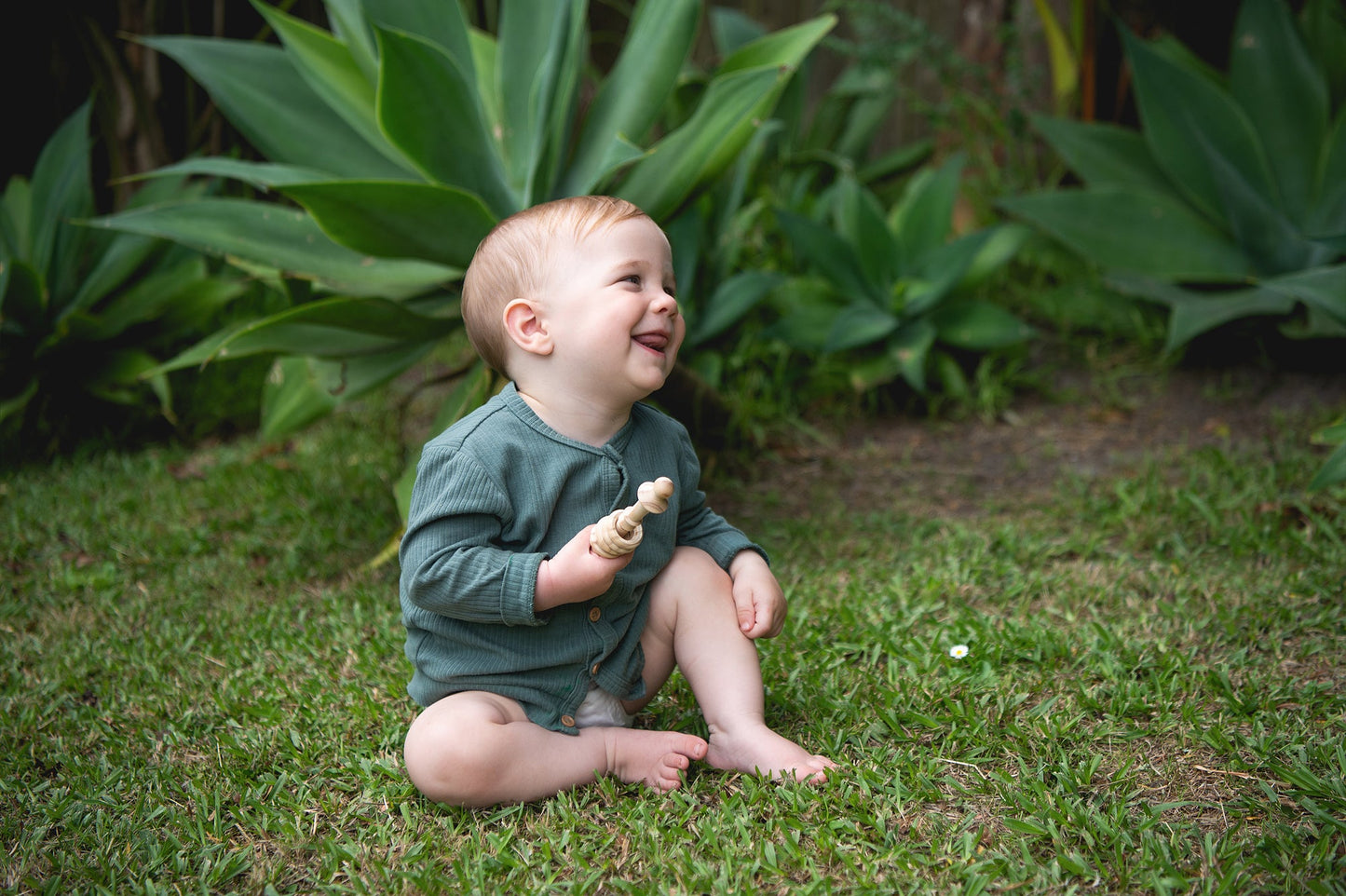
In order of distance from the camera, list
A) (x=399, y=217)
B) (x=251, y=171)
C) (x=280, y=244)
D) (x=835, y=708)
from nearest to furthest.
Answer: (x=835, y=708) < (x=399, y=217) < (x=251, y=171) < (x=280, y=244)

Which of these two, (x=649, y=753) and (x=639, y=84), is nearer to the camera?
(x=649, y=753)

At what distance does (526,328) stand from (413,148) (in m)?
0.80

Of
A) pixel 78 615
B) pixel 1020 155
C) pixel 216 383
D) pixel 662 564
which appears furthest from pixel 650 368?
pixel 1020 155

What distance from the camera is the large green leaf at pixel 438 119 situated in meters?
1.99

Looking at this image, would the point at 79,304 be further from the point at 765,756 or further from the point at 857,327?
the point at 765,756

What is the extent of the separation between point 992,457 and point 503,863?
219 centimetres

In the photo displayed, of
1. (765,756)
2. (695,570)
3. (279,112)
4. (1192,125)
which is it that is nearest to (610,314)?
(695,570)

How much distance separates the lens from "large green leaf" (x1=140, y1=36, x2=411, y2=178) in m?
2.43

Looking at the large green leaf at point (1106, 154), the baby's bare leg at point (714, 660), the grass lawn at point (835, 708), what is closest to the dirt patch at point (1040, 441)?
the grass lawn at point (835, 708)

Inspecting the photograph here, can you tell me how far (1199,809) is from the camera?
4.65 ft

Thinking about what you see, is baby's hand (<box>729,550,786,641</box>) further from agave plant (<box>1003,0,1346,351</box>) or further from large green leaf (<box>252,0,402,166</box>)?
agave plant (<box>1003,0,1346,351</box>)

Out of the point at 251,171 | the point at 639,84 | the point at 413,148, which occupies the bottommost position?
the point at 251,171

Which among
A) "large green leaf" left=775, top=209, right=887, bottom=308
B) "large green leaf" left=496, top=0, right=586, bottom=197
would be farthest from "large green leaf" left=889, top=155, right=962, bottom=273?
"large green leaf" left=496, top=0, right=586, bottom=197

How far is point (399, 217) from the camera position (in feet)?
6.77
